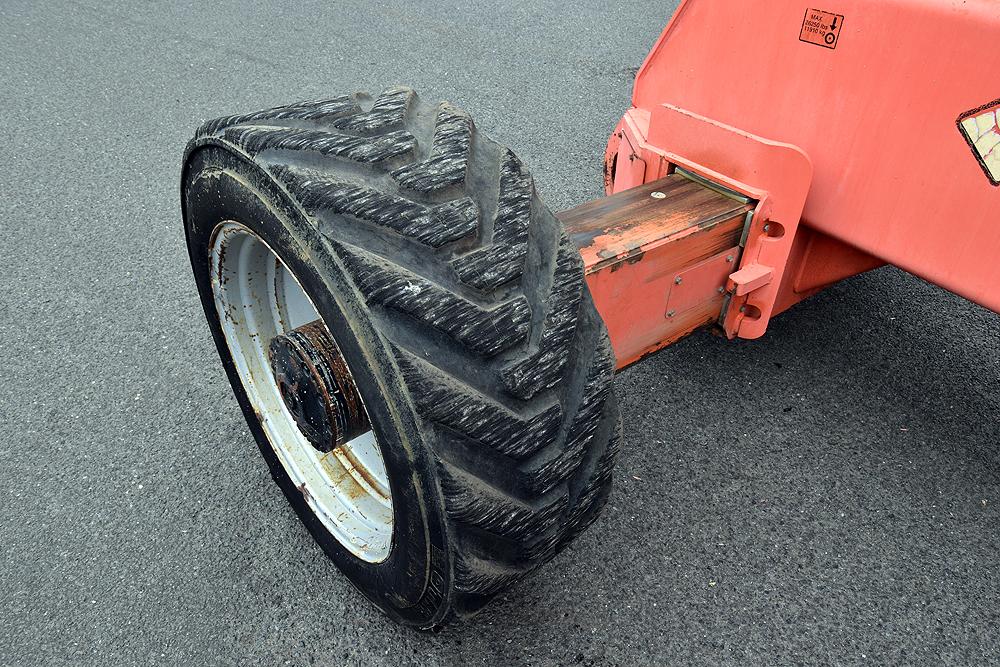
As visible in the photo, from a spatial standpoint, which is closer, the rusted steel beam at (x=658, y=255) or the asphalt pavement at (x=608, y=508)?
the rusted steel beam at (x=658, y=255)

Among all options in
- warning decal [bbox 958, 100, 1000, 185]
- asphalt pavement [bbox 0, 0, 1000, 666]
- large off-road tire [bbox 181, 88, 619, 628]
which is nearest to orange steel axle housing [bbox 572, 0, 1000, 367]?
warning decal [bbox 958, 100, 1000, 185]

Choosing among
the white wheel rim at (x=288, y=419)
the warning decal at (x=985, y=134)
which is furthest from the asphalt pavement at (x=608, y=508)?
the warning decal at (x=985, y=134)

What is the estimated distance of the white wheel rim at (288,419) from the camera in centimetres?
146

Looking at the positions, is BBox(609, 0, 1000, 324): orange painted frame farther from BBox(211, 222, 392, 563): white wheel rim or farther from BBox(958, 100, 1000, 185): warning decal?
BBox(211, 222, 392, 563): white wheel rim

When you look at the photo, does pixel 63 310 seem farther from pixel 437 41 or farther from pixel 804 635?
pixel 437 41

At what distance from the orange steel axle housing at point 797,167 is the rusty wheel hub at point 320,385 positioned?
0.45 meters

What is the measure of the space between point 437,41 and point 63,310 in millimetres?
2871

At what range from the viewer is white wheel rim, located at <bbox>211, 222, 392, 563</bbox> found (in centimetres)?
146

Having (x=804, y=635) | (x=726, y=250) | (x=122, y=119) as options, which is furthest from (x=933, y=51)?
(x=122, y=119)

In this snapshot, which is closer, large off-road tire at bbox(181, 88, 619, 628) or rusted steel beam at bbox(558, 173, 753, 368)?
large off-road tire at bbox(181, 88, 619, 628)

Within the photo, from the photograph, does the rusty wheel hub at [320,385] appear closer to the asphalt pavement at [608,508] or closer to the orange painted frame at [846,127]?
the asphalt pavement at [608,508]

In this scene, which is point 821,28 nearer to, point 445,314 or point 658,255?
point 658,255

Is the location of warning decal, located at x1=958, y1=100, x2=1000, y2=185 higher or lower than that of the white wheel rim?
higher

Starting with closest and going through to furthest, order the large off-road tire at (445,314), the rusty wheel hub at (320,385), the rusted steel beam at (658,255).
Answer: the large off-road tire at (445,314)
the rusty wheel hub at (320,385)
the rusted steel beam at (658,255)
